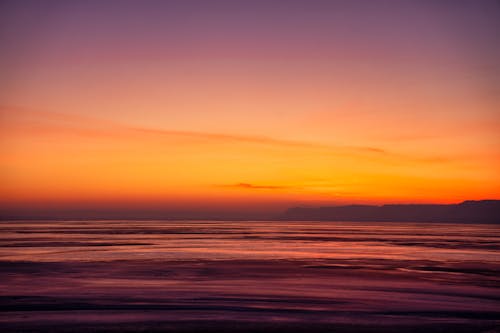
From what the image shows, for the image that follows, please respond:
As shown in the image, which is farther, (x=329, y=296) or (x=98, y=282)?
(x=98, y=282)

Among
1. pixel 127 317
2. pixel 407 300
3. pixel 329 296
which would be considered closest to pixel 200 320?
pixel 127 317

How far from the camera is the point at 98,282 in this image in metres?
19.8

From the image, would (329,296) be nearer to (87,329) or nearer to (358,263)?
(87,329)

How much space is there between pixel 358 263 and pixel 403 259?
4217 millimetres

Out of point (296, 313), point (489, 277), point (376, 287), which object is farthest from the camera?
point (489, 277)

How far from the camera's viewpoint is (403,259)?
30.9 m

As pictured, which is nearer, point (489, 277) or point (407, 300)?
point (407, 300)

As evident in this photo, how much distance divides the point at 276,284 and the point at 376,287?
3.32 metres

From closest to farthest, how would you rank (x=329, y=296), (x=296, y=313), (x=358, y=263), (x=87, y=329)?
(x=87, y=329) → (x=296, y=313) → (x=329, y=296) → (x=358, y=263)

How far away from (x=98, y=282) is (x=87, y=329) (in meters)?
8.30

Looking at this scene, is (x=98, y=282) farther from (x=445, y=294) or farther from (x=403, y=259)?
(x=403, y=259)

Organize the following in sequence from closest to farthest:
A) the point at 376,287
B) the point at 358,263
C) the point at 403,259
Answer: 1. the point at 376,287
2. the point at 358,263
3. the point at 403,259

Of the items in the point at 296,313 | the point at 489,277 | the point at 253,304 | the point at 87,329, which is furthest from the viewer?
the point at 489,277

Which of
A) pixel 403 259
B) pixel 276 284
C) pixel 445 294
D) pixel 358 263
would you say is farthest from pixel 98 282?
pixel 403 259
